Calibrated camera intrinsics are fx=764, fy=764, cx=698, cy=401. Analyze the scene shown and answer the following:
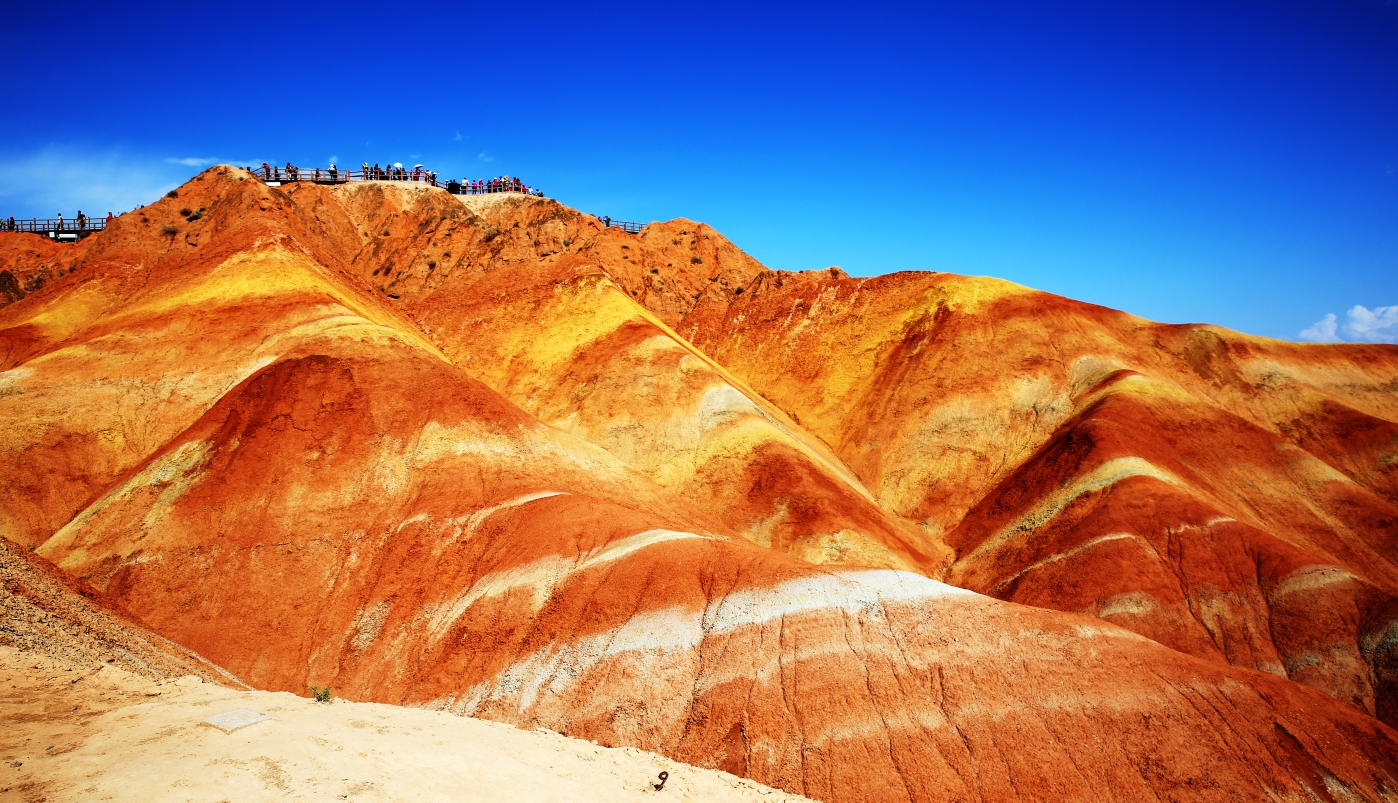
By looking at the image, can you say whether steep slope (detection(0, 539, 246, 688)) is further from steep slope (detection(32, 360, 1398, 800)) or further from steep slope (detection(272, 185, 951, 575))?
steep slope (detection(272, 185, 951, 575))

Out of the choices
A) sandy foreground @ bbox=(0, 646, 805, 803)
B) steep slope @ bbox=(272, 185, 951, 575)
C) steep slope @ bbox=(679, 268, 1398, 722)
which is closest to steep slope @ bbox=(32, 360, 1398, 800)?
sandy foreground @ bbox=(0, 646, 805, 803)

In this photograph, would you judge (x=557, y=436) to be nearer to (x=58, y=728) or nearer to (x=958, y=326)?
(x=58, y=728)

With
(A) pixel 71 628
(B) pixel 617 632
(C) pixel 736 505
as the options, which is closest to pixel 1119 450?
(C) pixel 736 505

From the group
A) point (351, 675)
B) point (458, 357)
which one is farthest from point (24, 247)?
point (351, 675)

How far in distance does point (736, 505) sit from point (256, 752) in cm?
2483

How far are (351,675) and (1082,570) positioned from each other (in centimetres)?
2527

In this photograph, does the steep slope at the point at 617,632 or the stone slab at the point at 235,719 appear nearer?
the stone slab at the point at 235,719

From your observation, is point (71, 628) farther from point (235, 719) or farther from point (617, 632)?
point (617, 632)

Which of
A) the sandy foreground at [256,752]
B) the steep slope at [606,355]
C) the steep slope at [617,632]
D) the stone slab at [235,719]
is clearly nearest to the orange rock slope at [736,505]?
the steep slope at [617,632]

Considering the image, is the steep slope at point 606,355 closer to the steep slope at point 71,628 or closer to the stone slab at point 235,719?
the steep slope at point 71,628

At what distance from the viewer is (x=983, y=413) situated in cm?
4147

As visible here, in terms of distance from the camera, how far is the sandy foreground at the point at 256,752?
8.88 m

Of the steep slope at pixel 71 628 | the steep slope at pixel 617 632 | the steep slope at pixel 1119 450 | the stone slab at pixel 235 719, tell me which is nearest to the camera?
the stone slab at pixel 235 719

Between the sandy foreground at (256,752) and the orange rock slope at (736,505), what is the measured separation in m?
4.16
